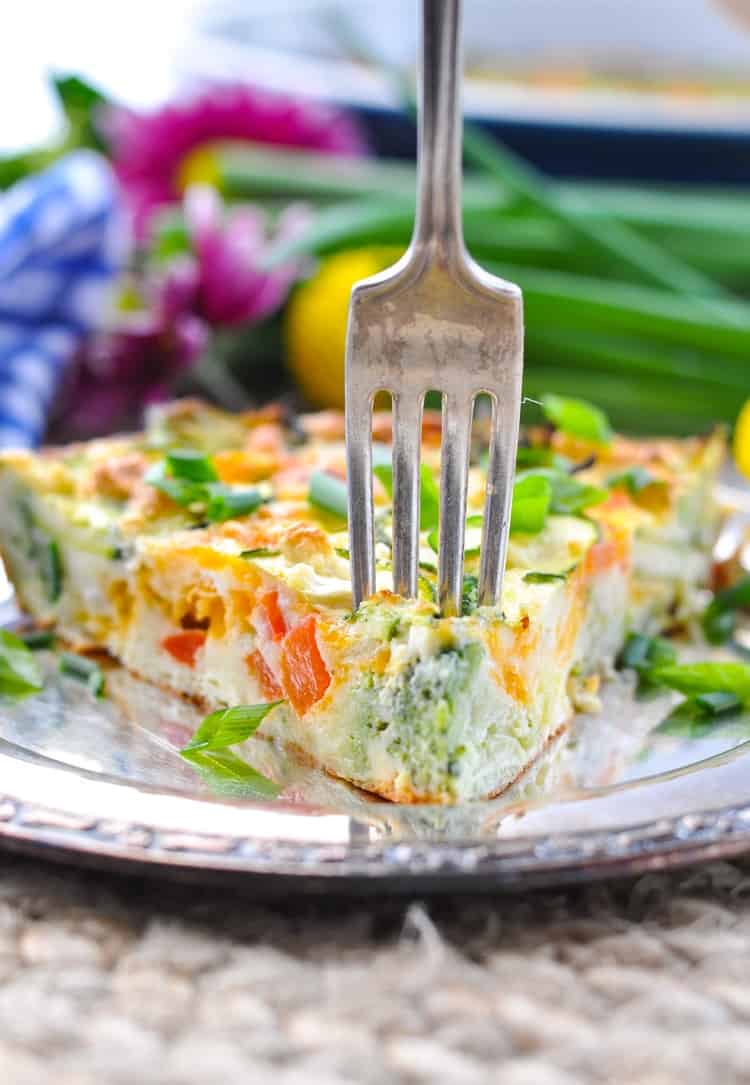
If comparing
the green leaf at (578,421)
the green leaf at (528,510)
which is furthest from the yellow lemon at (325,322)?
the green leaf at (528,510)

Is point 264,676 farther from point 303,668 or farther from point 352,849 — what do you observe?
point 352,849

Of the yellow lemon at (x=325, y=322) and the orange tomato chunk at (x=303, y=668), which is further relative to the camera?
the yellow lemon at (x=325, y=322)

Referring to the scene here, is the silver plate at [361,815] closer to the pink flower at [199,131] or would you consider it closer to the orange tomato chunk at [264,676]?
the orange tomato chunk at [264,676]

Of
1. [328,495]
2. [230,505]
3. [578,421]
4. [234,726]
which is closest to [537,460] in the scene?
[578,421]

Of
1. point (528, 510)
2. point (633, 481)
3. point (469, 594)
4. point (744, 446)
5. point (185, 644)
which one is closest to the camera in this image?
point (469, 594)

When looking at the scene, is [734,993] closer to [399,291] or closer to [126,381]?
[399,291]
